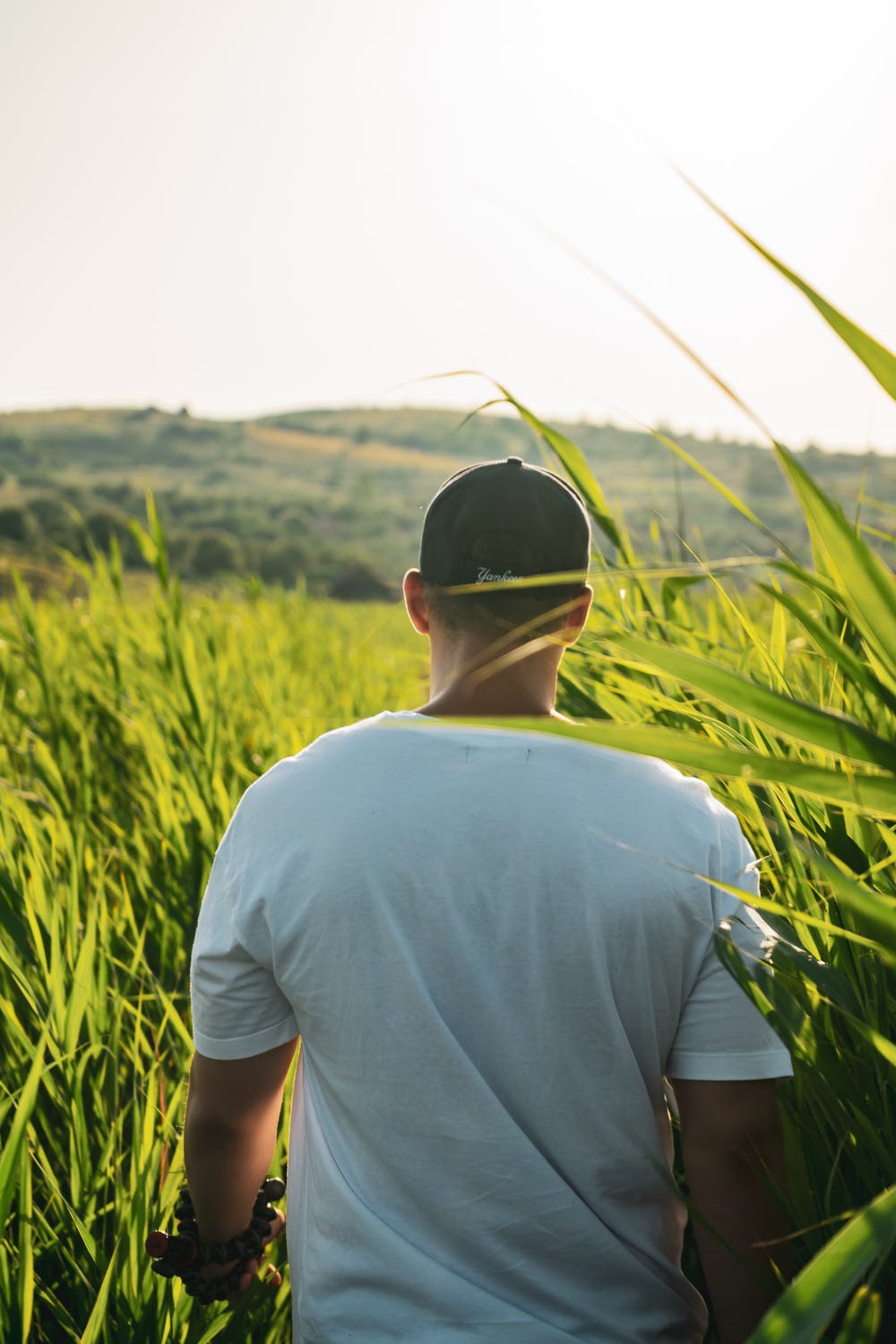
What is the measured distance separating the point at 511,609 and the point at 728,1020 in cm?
46

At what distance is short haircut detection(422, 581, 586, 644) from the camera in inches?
44.6

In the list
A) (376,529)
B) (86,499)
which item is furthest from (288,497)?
(86,499)

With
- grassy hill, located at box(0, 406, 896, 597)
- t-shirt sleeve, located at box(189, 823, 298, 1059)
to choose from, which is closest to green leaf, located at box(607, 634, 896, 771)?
t-shirt sleeve, located at box(189, 823, 298, 1059)

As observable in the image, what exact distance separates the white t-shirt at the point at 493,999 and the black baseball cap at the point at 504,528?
0.20 metres

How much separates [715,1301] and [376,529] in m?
60.8

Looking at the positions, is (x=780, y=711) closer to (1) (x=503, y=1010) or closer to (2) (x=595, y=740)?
(2) (x=595, y=740)

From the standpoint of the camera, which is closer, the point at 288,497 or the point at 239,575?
the point at 239,575

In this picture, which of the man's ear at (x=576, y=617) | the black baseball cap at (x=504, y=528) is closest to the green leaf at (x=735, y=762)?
the man's ear at (x=576, y=617)

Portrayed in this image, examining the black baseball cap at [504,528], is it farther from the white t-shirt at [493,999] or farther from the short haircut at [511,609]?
the white t-shirt at [493,999]

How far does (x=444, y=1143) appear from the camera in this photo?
109cm

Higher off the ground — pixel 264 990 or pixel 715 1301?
pixel 264 990

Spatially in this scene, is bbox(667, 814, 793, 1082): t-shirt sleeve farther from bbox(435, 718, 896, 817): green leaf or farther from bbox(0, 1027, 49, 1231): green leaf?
bbox(0, 1027, 49, 1231): green leaf

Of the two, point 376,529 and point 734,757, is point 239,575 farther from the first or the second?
point 376,529

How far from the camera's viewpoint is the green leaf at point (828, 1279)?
0.55 meters
